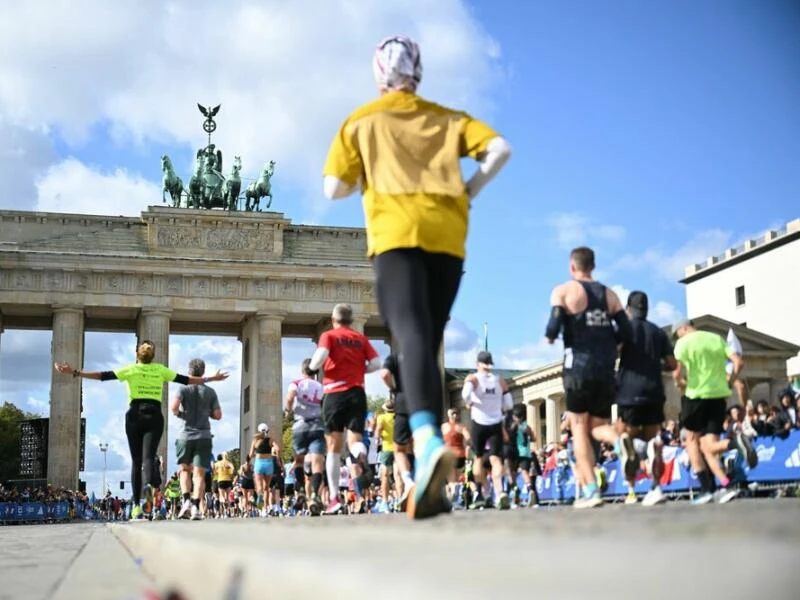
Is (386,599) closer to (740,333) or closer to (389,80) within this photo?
(389,80)

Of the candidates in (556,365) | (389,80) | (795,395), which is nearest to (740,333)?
(556,365)

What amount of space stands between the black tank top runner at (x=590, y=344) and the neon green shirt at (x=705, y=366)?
88.7 inches

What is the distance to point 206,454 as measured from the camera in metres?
15.6

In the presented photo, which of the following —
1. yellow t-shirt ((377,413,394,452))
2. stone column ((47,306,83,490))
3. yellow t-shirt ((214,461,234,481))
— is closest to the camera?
yellow t-shirt ((377,413,394,452))

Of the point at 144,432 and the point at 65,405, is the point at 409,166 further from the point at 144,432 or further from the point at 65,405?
the point at 65,405

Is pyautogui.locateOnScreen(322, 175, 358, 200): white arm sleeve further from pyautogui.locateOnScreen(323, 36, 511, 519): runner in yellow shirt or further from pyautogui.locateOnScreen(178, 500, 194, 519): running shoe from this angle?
pyautogui.locateOnScreen(178, 500, 194, 519): running shoe

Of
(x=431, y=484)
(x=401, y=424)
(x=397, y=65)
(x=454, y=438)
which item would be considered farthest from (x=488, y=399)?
(x=431, y=484)

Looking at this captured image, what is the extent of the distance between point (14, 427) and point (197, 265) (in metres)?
33.2

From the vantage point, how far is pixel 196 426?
1538 centimetres

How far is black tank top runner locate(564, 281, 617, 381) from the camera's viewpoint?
856cm

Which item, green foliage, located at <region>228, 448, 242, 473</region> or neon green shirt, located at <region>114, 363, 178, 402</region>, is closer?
neon green shirt, located at <region>114, 363, 178, 402</region>

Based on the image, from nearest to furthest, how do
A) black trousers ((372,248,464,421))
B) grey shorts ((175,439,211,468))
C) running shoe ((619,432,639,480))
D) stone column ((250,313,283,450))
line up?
black trousers ((372,248,464,421)) → running shoe ((619,432,639,480)) → grey shorts ((175,439,211,468)) → stone column ((250,313,283,450))

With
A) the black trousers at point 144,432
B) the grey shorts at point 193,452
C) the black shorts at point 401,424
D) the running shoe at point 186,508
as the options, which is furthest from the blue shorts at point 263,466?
the black shorts at point 401,424

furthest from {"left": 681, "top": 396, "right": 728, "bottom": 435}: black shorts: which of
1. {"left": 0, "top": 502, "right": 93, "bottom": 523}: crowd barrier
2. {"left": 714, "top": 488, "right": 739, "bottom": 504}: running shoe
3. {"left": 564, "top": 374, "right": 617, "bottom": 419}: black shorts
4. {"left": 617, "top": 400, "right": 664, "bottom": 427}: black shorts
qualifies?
{"left": 0, "top": 502, "right": 93, "bottom": 523}: crowd barrier
